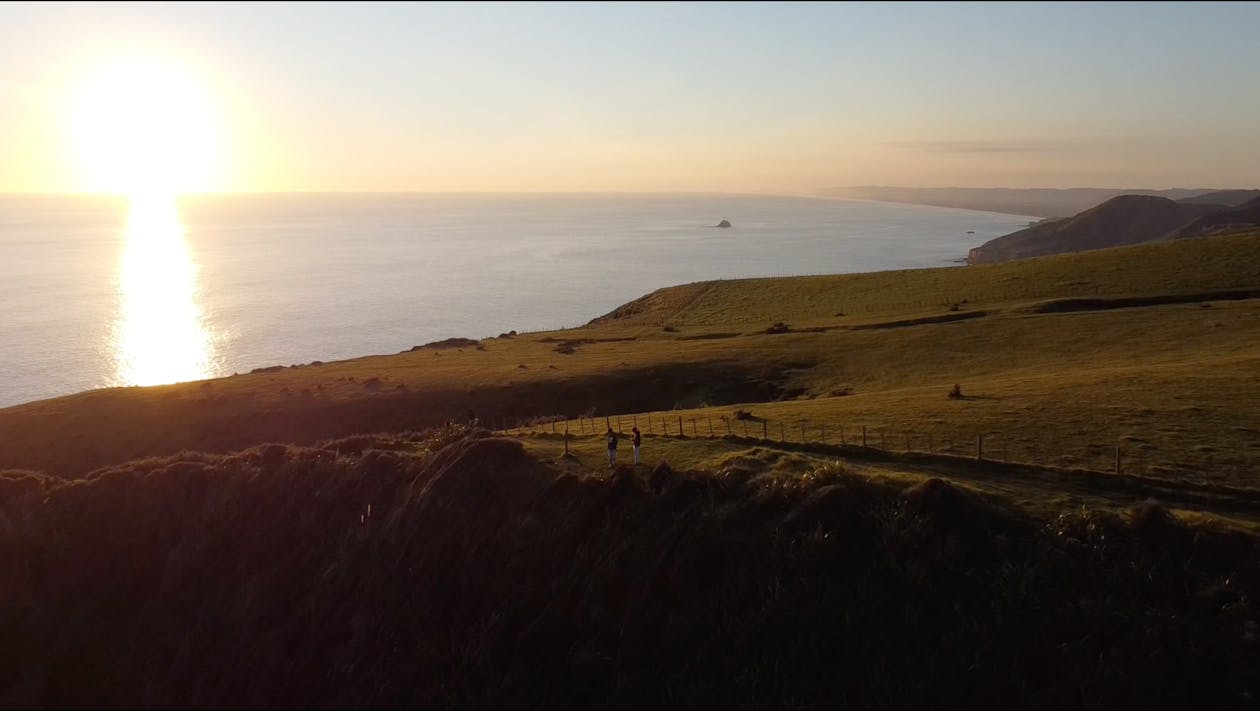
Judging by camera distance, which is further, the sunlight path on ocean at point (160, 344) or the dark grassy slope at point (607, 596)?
the sunlight path on ocean at point (160, 344)

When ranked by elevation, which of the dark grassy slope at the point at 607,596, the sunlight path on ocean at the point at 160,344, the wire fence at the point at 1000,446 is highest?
the wire fence at the point at 1000,446

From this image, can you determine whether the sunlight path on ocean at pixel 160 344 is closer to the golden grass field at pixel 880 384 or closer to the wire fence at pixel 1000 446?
the golden grass field at pixel 880 384

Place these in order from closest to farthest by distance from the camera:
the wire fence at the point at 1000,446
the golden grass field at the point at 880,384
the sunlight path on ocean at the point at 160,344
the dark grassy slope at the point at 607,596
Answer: the dark grassy slope at the point at 607,596, the wire fence at the point at 1000,446, the golden grass field at the point at 880,384, the sunlight path on ocean at the point at 160,344

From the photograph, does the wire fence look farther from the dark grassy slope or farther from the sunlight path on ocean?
the sunlight path on ocean

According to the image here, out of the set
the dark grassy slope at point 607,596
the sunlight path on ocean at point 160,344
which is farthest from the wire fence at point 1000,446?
the sunlight path on ocean at point 160,344

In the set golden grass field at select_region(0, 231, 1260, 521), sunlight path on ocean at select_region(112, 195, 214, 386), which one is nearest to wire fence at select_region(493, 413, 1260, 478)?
golden grass field at select_region(0, 231, 1260, 521)
